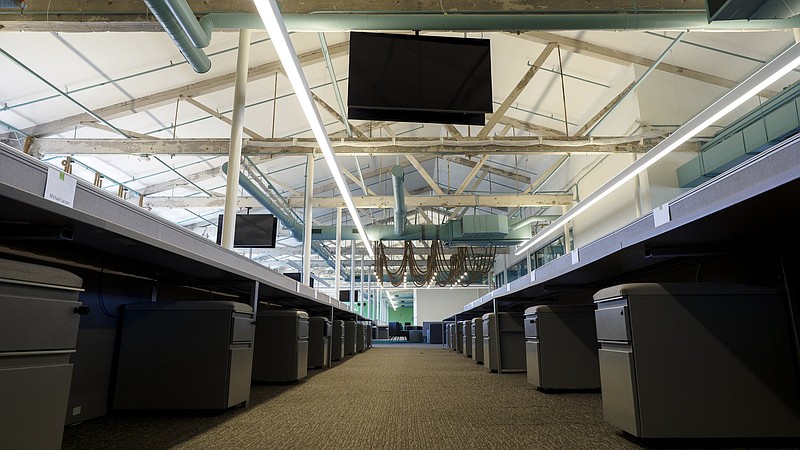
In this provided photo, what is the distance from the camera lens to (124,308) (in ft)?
7.42

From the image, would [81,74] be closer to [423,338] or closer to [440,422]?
[440,422]

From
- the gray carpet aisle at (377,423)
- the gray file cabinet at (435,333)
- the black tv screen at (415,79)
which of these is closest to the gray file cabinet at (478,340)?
the gray carpet aisle at (377,423)

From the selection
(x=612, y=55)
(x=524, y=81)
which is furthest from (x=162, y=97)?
(x=612, y=55)

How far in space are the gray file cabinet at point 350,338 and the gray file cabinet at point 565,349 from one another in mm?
4477

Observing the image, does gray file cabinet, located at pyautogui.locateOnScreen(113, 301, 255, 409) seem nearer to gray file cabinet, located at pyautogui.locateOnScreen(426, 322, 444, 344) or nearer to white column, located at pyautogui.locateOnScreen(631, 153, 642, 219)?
white column, located at pyautogui.locateOnScreen(631, 153, 642, 219)

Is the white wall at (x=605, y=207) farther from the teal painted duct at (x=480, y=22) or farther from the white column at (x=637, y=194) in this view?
the teal painted duct at (x=480, y=22)

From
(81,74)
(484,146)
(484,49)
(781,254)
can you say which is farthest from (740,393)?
(81,74)

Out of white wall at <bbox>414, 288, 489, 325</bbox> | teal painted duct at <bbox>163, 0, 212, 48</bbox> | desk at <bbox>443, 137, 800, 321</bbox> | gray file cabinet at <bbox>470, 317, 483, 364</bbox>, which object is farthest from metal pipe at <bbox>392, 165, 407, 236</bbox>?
white wall at <bbox>414, 288, 489, 325</bbox>

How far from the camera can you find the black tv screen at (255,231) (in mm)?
7379

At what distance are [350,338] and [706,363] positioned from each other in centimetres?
618

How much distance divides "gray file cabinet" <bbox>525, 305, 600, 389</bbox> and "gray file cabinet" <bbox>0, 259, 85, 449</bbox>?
249 cm

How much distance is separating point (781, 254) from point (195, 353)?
8.16 feet

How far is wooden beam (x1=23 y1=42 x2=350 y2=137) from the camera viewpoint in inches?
265

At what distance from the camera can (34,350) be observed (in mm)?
1080
